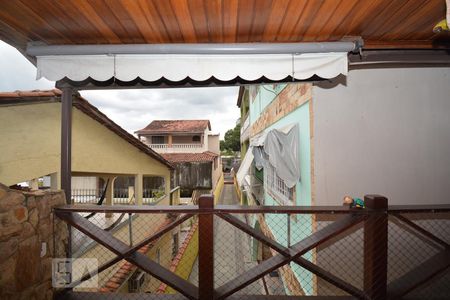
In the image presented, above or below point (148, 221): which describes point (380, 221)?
above

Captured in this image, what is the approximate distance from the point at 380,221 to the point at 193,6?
2.71 m

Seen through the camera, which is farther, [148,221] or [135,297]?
[148,221]

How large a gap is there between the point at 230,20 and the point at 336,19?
41.6 inches

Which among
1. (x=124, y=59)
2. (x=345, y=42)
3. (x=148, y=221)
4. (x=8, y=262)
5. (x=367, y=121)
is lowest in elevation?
(x=148, y=221)

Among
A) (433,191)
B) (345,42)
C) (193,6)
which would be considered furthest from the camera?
(433,191)

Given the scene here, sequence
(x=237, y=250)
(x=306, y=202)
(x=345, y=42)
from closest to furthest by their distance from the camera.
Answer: (x=345, y=42)
(x=306, y=202)
(x=237, y=250)

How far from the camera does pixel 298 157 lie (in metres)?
4.00

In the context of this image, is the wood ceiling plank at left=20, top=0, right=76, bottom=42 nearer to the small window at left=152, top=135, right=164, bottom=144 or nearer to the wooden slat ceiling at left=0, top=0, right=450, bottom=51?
the wooden slat ceiling at left=0, top=0, right=450, bottom=51

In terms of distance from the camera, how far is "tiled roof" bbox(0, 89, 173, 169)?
3.94 m

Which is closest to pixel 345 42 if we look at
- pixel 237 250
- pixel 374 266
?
pixel 374 266

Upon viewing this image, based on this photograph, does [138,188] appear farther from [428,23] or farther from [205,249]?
[428,23]

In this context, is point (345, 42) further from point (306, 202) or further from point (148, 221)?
point (148, 221)

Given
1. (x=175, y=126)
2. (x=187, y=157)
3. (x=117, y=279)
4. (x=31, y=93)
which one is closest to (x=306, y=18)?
(x=31, y=93)

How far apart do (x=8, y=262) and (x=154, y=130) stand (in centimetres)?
2383
